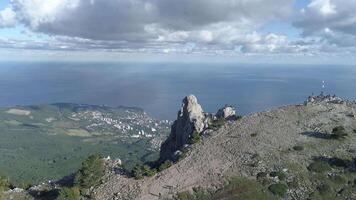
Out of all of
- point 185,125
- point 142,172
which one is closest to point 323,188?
point 142,172

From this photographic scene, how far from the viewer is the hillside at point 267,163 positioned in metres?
56.7

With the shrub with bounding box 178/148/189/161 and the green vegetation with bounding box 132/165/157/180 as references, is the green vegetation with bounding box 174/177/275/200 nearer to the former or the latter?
the green vegetation with bounding box 132/165/157/180

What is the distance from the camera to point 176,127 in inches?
3661

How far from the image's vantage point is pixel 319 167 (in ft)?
197

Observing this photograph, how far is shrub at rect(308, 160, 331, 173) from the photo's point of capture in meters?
59.8

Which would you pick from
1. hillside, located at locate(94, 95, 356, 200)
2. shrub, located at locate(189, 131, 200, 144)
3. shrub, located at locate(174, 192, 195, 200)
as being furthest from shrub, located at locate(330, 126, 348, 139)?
shrub, located at locate(174, 192, 195, 200)

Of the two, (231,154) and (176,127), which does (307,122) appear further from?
(176,127)

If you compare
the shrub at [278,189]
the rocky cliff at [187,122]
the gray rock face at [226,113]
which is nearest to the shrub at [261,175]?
the shrub at [278,189]

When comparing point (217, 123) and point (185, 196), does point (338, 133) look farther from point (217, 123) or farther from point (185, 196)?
point (185, 196)

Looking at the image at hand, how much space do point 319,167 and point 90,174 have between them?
31.8m

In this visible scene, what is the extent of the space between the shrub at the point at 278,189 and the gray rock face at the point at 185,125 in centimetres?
2686

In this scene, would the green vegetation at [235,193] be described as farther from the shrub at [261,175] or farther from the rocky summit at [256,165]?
the shrub at [261,175]

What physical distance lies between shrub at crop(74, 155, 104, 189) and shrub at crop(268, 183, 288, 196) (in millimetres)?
24041

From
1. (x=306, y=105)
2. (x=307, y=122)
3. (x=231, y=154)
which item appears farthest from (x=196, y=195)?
(x=306, y=105)
